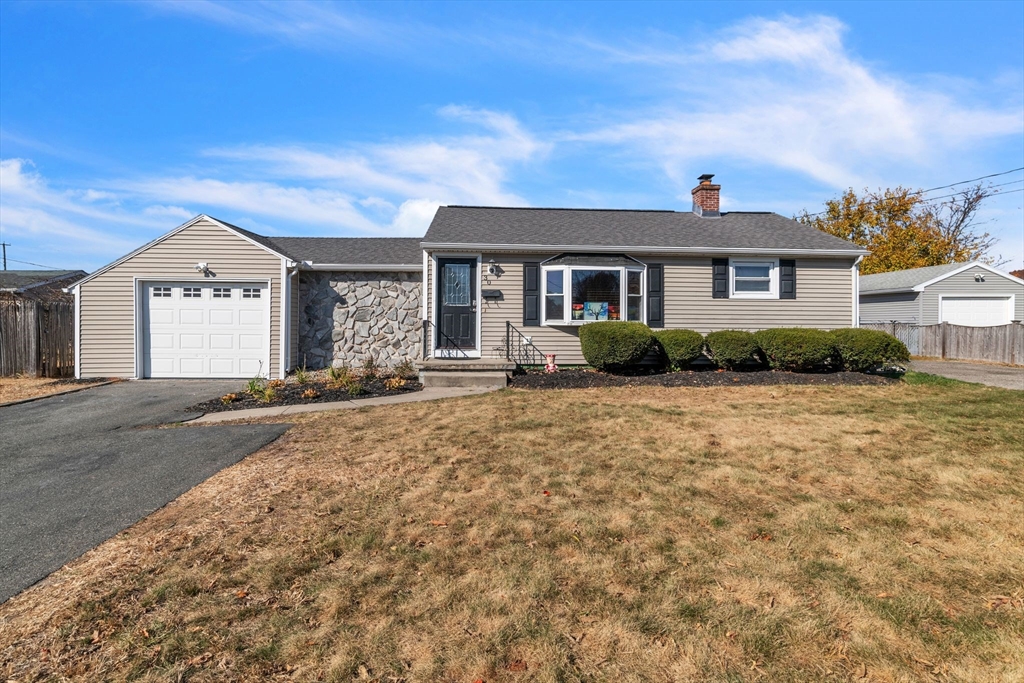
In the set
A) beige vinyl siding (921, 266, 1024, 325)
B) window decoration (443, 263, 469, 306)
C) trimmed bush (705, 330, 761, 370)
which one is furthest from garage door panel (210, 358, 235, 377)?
beige vinyl siding (921, 266, 1024, 325)

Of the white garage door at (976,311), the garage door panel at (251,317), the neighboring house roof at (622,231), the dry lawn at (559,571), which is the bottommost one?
the dry lawn at (559,571)

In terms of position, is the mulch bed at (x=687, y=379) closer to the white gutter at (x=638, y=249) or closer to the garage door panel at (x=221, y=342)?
the white gutter at (x=638, y=249)

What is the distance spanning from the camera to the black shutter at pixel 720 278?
509 inches

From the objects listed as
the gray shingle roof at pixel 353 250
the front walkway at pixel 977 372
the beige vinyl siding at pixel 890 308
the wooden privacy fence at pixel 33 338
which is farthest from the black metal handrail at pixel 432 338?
the beige vinyl siding at pixel 890 308

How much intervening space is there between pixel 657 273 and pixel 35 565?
11.7 meters

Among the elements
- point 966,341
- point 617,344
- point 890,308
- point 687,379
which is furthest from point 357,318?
point 890,308

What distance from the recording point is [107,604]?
296cm

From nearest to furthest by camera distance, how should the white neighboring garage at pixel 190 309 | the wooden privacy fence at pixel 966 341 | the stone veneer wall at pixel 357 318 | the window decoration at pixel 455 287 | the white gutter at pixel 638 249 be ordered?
the white gutter at pixel 638 249 → the white neighboring garage at pixel 190 309 → the window decoration at pixel 455 287 → the stone veneer wall at pixel 357 318 → the wooden privacy fence at pixel 966 341

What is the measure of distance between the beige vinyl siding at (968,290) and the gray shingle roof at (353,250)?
Result: 18.9 metres

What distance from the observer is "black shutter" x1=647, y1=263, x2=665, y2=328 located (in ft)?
41.8

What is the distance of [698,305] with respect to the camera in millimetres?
12922

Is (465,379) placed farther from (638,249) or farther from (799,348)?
(799,348)

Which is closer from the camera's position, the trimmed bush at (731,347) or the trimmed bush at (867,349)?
the trimmed bush at (867,349)

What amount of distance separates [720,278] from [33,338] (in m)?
16.0
